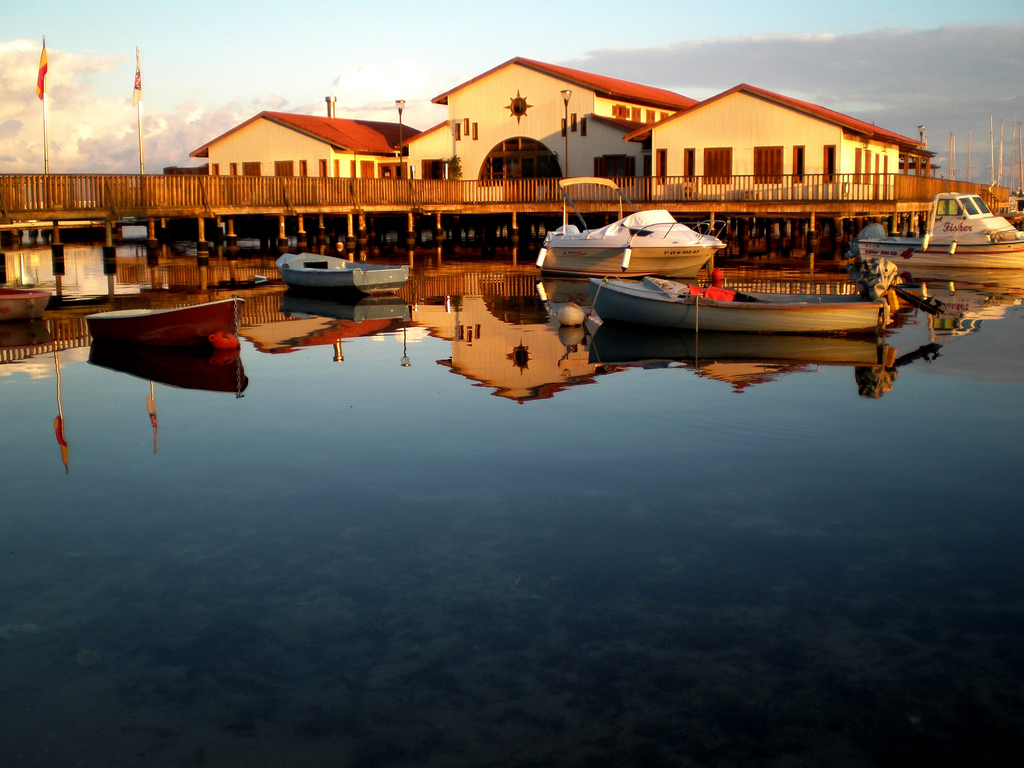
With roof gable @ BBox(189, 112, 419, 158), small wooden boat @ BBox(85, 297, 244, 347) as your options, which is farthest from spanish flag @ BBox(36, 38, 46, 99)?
small wooden boat @ BBox(85, 297, 244, 347)

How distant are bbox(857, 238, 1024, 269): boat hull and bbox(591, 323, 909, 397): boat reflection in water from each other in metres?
16.3

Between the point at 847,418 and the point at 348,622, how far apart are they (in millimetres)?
7293

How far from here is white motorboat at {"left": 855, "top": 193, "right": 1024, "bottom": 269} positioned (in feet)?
104

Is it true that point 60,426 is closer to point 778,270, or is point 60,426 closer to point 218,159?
point 778,270

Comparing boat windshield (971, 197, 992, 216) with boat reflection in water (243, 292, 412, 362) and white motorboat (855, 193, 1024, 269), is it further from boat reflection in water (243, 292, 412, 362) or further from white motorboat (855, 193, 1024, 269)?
boat reflection in water (243, 292, 412, 362)

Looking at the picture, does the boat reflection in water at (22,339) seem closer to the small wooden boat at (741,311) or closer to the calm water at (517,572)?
the calm water at (517,572)

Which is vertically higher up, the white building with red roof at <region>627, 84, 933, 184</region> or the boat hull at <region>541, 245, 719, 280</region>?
the white building with red roof at <region>627, 84, 933, 184</region>

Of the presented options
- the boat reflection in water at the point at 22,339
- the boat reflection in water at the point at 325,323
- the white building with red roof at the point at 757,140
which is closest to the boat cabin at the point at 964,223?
the white building with red roof at the point at 757,140

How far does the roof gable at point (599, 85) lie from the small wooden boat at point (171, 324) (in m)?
33.2

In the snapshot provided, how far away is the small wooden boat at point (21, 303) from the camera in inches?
Result: 775

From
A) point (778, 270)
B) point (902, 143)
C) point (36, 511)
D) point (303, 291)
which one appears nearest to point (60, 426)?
point (36, 511)

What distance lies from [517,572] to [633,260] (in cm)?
2264

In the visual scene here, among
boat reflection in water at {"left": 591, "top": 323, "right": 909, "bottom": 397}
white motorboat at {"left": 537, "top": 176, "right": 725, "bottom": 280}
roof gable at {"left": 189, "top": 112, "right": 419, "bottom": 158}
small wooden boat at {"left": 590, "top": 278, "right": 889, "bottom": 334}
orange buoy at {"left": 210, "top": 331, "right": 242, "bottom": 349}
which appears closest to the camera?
boat reflection in water at {"left": 591, "top": 323, "right": 909, "bottom": 397}

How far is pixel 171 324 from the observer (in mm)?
16484
